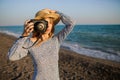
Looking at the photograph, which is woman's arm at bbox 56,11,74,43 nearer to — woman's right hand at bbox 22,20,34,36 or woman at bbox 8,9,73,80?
Result: woman at bbox 8,9,73,80

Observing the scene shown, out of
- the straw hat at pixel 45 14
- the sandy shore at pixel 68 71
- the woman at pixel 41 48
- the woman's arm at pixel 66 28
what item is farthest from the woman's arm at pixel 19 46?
the sandy shore at pixel 68 71

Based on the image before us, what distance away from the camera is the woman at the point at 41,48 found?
2.24 m

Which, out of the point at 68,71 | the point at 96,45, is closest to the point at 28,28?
the point at 68,71

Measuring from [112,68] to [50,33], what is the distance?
866cm

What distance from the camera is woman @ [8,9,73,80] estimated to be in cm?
224

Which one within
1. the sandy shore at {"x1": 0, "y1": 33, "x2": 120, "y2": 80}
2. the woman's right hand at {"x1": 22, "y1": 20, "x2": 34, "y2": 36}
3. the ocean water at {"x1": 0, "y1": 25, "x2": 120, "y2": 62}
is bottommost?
the ocean water at {"x1": 0, "y1": 25, "x2": 120, "y2": 62}

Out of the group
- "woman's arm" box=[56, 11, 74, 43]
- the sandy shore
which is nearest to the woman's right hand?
"woman's arm" box=[56, 11, 74, 43]

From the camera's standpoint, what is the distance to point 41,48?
229cm

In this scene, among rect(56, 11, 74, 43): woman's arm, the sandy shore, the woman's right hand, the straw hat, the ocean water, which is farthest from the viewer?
the ocean water

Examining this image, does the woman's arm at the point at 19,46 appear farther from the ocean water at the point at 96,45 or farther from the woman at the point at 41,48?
the ocean water at the point at 96,45

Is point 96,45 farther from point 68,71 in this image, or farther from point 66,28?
point 66,28

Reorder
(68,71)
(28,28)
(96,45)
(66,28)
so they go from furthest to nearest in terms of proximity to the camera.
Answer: (96,45), (68,71), (66,28), (28,28)

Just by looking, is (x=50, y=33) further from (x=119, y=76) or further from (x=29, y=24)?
(x=119, y=76)

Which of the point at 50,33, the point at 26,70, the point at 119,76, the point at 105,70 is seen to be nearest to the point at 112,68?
the point at 105,70
